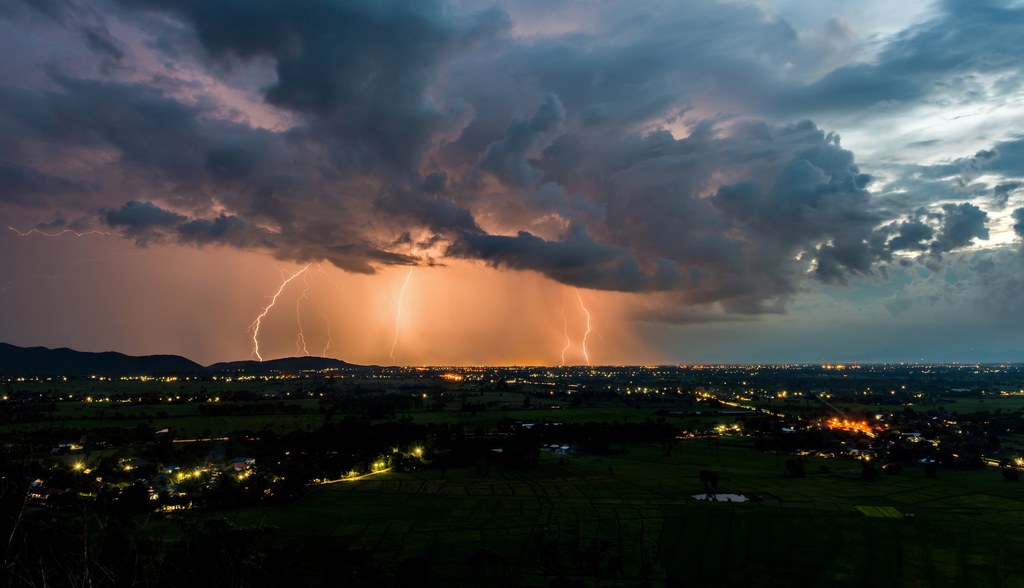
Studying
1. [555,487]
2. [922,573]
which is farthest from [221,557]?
[922,573]

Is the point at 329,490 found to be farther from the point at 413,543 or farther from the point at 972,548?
the point at 972,548

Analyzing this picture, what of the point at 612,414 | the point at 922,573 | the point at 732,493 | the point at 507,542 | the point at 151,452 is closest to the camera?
the point at 922,573

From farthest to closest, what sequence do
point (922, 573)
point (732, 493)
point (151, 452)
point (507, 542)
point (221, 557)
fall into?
1. point (151, 452)
2. point (732, 493)
3. point (507, 542)
4. point (922, 573)
5. point (221, 557)

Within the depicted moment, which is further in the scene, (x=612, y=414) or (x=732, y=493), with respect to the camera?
(x=612, y=414)

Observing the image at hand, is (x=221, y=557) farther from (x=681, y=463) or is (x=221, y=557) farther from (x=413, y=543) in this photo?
(x=681, y=463)

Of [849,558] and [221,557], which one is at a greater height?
[221,557]

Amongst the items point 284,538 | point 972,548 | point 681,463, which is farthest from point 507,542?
point 681,463
